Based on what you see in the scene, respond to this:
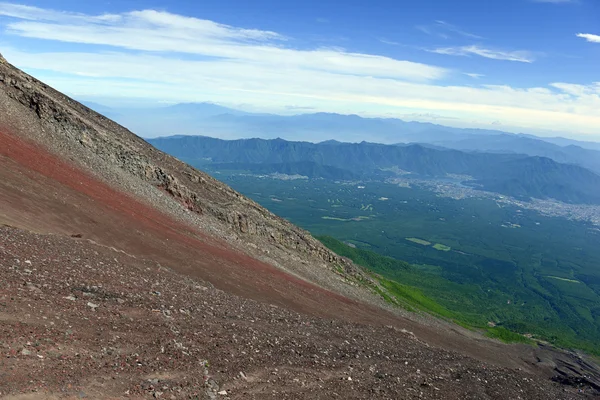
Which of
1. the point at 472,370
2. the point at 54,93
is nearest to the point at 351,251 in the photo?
the point at 54,93

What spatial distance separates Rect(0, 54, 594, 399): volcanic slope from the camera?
15.3 meters

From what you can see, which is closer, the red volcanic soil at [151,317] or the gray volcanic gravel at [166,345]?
the gray volcanic gravel at [166,345]

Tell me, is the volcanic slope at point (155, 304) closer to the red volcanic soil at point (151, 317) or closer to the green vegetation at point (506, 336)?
the red volcanic soil at point (151, 317)

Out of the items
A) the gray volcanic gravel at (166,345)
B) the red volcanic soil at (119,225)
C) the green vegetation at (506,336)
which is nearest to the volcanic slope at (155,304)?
the gray volcanic gravel at (166,345)

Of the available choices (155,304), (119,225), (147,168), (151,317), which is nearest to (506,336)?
(147,168)

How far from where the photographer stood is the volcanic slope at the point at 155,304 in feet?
50.1

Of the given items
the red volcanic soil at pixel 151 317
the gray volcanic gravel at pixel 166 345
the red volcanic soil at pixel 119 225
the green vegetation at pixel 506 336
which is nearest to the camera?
the gray volcanic gravel at pixel 166 345

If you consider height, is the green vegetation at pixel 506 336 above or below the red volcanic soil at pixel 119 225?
below

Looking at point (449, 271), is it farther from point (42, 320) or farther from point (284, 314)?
point (42, 320)

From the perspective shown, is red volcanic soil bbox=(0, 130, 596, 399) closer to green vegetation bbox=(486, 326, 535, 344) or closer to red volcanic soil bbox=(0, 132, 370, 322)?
red volcanic soil bbox=(0, 132, 370, 322)

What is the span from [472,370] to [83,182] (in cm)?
3815

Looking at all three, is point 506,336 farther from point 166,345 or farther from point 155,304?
point 166,345

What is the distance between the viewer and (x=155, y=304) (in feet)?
71.2

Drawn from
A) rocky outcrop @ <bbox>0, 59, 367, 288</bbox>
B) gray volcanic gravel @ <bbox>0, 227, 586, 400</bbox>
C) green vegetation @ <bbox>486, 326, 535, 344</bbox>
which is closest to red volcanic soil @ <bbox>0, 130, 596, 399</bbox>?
gray volcanic gravel @ <bbox>0, 227, 586, 400</bbox>
